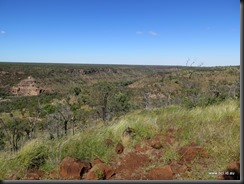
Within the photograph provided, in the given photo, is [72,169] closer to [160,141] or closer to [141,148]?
[141,148]

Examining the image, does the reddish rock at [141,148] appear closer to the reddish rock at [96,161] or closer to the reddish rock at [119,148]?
the reddish rock at [119,148]

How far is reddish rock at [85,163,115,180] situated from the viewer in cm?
320

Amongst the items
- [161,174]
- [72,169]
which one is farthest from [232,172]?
[72,169]

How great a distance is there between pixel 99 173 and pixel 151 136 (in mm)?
1401

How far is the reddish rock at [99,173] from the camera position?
10.5 ft

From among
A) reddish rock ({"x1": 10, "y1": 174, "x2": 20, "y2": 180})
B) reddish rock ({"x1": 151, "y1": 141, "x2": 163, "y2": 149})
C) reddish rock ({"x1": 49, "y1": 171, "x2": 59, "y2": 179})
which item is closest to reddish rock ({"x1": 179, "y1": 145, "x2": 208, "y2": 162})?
reddish rock ({"x1": 151, "y1": 141, "x2": 163, "y2": 149})

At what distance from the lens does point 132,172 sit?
338 centimetres

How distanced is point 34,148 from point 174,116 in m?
2.47

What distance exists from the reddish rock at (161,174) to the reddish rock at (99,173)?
1.45ft

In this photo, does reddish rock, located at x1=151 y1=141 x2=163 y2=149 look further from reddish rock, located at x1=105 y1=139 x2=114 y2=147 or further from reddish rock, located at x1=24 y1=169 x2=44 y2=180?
reddish rock, located at x1=24 y1=169 x2=44 y2=180

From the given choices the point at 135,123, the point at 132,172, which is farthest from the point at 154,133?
the point at 132,172

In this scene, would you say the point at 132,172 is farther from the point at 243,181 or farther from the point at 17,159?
the point at 17,159

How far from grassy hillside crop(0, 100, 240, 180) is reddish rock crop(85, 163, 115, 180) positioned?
460 mm

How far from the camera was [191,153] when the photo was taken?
358 centimetres
